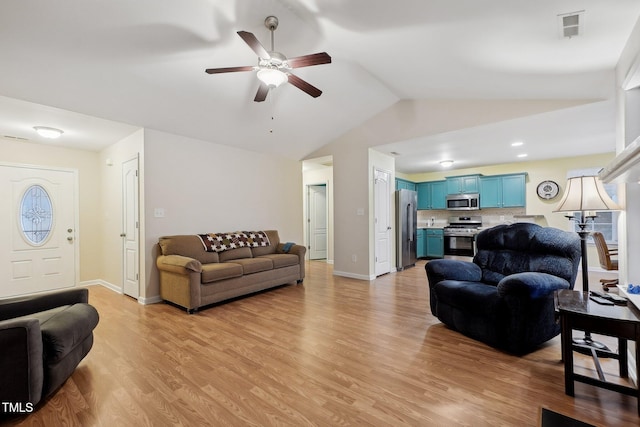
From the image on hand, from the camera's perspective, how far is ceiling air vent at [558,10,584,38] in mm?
1864

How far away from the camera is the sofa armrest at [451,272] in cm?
293

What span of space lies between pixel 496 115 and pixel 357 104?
76.2 inches

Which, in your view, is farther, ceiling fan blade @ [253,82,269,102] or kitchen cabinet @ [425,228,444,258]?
kitchen cabinet @ [425,228,444,258]

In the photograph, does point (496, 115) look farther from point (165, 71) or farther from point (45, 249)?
point (45, 249)

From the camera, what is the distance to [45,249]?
4398mm

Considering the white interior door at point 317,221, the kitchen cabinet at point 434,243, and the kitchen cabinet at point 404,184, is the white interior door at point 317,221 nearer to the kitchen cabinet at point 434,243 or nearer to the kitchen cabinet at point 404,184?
the kitchen cabinet at point 404,184

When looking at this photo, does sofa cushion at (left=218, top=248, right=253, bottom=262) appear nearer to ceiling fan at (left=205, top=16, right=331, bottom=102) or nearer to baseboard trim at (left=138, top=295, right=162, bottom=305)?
baseboard trim at (left=138, top=295, right=162, bottom=305)

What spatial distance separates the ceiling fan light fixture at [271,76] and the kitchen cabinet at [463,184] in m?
5.98

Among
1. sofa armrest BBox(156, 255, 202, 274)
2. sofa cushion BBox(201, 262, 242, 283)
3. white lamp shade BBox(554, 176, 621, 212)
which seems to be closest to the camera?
white lamp shade BBox(554, 176, 621, 212)

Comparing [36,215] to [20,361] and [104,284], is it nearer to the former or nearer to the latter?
[104,284]

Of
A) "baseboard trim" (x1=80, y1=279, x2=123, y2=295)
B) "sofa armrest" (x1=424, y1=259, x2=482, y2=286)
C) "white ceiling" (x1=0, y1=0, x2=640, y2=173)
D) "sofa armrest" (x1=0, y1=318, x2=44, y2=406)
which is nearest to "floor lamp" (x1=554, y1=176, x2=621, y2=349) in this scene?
"sofa armrest" (x1=424, y1=259, x2=482, y2=286)

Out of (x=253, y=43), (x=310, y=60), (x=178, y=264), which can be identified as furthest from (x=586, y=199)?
(x=178, y=264)

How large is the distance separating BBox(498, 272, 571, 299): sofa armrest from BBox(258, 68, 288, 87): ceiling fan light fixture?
2.58m

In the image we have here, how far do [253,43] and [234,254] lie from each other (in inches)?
123
